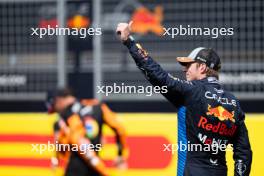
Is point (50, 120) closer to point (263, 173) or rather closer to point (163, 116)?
point (163, 116)

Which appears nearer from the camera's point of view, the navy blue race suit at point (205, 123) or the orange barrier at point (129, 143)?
the navy blue race suit at point (205, 123)

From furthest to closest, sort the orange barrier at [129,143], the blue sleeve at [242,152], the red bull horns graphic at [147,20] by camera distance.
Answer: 1. the red bull horns graphic at [147,20]
2. the orange barrier at [129,143]
3. the blue sleeve at [242,152]

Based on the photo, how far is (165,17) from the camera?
358 inches

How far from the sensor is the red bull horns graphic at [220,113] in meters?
5.44

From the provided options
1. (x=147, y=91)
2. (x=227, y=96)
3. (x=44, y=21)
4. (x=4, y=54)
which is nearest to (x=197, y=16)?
(x=147, y=91)

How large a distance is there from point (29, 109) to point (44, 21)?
115 centimetres

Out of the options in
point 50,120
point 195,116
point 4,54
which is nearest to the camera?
point 195,116

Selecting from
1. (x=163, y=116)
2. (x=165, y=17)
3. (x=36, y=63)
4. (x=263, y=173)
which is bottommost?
(x=263, y=173)

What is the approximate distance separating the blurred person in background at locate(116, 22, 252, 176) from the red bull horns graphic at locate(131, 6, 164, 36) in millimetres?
3547

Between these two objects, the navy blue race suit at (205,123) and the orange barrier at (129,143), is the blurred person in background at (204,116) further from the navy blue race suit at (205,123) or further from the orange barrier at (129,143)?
the orange barrier at (129,143)

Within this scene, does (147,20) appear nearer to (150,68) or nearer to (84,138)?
(84,138)

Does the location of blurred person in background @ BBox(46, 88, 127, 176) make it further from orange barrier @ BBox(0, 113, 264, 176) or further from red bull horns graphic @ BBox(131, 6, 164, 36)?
red bull horns graphic @ BBox(131, 6, 164, 36)

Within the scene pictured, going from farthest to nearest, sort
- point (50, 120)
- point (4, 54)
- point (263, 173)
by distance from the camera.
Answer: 1. point (4, 54)
2. point (50, 120)
3. point (263, 173)

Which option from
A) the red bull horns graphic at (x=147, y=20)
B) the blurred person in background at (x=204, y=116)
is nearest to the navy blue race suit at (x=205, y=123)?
the blurred person in background at (x=204, y=116)
